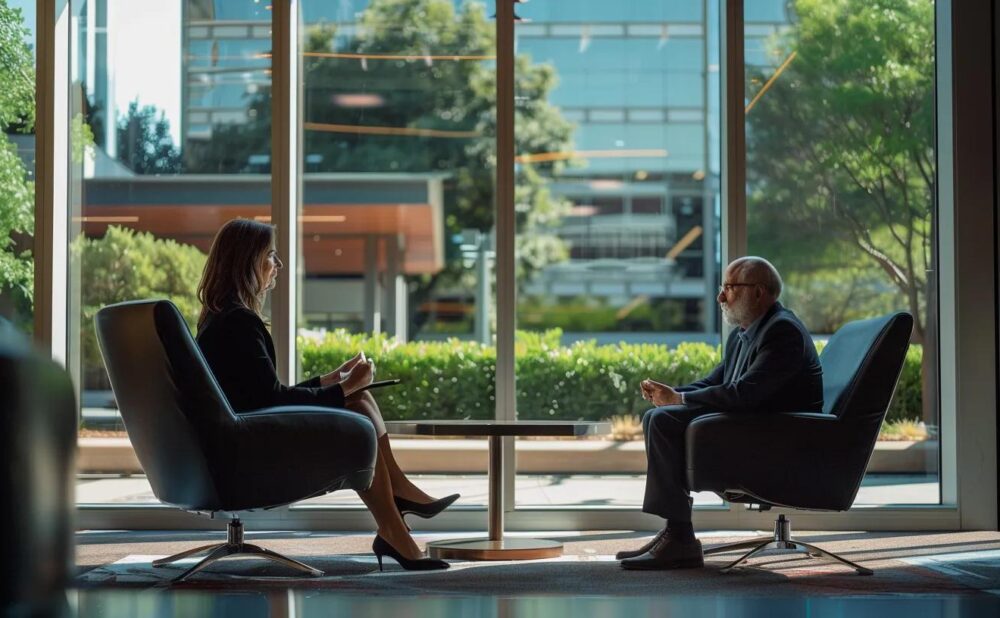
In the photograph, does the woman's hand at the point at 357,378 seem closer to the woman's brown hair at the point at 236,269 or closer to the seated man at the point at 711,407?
the woman's brown hair at the point at 236,269

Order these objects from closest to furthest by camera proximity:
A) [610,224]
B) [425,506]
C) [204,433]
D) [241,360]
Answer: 1. [204,433]
2. [241,360]
3. [425,506]
4. [610,224]

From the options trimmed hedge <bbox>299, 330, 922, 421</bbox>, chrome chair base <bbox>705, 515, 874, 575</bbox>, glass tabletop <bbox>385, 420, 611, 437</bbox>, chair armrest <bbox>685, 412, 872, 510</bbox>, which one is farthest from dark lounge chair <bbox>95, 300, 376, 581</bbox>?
trimmed hedge <bbox>299, 330, 922, 421</bbox>

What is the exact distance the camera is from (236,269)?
146 inches

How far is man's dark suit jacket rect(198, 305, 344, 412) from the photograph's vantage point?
3.57 metres

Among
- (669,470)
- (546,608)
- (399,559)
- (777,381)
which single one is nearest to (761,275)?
(777,381)

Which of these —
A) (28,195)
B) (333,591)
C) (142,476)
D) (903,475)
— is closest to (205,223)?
(28,195)

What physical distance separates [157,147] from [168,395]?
90.4 inches

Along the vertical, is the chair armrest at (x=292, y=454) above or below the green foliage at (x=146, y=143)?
below

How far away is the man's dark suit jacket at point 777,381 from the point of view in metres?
3.78

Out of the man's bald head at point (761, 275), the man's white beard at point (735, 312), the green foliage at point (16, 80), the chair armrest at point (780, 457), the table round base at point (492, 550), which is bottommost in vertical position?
→ the table round base at point (492, 550)

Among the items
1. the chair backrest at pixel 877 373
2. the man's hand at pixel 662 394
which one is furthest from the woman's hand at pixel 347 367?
the chair backrest at pixel 877 373

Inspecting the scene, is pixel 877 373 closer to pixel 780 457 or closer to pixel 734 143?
pixel 780 457

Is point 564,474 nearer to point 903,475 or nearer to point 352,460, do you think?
point 903,475

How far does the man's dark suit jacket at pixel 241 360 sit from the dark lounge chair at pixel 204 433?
8 cm
